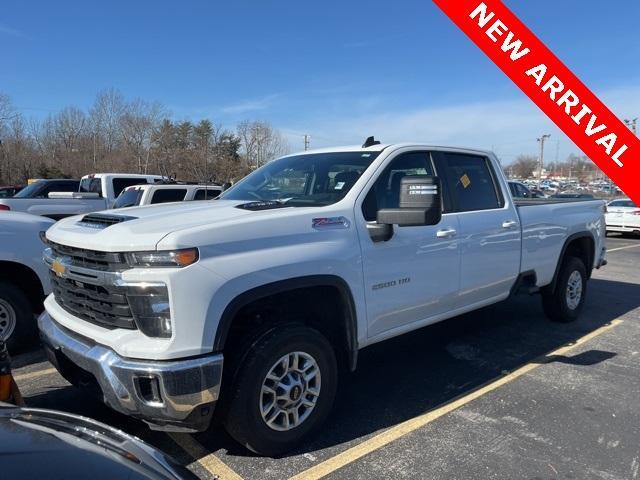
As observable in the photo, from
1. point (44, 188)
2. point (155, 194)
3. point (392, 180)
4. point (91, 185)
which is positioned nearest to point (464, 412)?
point (392, 180)

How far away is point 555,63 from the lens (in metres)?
6.21

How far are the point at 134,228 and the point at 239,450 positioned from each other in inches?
61.7

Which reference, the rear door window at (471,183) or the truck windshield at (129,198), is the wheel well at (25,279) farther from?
the truck windshield at (129,198)

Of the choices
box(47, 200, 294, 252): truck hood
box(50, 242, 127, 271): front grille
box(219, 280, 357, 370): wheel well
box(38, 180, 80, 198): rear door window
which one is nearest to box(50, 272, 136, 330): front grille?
box(50, 242, 127, 271): front grille

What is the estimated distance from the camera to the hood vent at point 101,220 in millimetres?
3049

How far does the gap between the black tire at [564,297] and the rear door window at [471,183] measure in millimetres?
1661

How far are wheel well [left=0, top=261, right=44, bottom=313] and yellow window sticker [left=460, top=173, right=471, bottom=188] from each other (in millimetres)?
4128

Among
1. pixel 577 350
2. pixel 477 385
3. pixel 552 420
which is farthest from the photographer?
pixel 577 350

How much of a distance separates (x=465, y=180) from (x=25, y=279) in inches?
170

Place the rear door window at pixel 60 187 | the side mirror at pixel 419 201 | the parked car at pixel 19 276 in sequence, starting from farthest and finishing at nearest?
the rear door window at pixel 60 187
the parked car at pixel 19 276
the side mirror at pixel 419 201

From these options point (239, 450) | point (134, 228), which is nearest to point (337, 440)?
point (239, 450)

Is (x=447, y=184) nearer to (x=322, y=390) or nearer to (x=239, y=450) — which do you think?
(x=322, y=390)

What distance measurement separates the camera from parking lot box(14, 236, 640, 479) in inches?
122

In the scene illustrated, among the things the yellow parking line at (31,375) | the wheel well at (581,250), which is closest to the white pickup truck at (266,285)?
the yellow parking line at (31,375)
